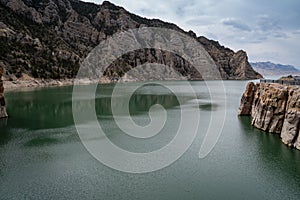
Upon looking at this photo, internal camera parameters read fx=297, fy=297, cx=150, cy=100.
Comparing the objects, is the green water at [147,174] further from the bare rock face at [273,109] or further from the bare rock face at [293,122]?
the bare rock face at [273,109]

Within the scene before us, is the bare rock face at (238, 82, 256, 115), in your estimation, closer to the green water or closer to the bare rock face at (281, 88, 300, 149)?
the green water

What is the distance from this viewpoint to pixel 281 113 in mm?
38656

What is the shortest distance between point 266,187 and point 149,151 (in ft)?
44.6

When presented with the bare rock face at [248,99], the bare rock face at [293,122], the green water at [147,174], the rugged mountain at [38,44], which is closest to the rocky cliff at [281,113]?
the bare rock face at [293,122]

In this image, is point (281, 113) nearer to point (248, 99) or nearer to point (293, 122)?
point (293, 122)

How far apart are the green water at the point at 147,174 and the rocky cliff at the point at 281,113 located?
4.48 feet

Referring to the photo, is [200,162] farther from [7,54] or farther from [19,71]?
[7,54]

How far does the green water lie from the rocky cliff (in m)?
1.37

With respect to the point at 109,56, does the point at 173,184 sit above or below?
below

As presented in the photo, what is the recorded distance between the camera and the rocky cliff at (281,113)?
33844 mm

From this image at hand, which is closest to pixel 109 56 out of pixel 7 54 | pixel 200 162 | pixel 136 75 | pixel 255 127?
pixel 136 75

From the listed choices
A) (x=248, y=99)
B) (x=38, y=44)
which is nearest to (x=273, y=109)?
(x=248, y=99)

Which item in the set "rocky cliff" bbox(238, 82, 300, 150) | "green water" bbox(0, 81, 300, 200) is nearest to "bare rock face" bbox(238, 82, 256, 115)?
"rocky cliff" bbox(238, 82, 300, 150)

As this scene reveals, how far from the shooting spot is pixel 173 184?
79.8 feet
